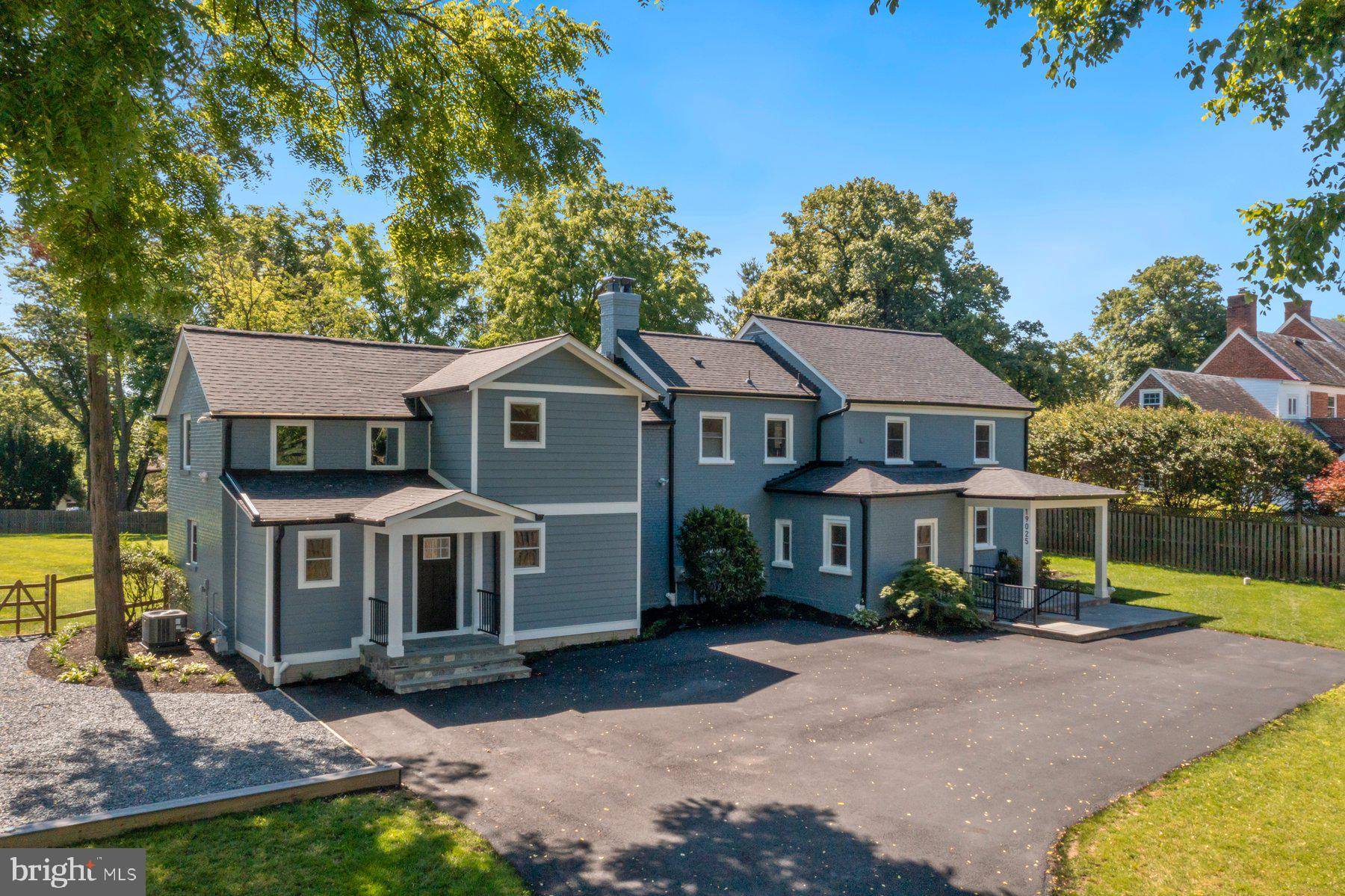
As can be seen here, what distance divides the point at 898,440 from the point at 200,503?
16867mm

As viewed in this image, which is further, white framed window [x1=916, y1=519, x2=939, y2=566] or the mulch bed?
white framed window [x1=916, y1=519, x2=939, y2=566]

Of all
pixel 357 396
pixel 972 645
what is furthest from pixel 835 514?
pixel 357 396

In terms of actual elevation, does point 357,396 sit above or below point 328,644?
above

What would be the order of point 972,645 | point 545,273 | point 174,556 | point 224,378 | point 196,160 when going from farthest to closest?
point 545,273
point 174,556
point 972,645
point 224,378
point 196,160

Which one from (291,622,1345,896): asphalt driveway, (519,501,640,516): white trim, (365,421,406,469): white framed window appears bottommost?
(291,622,1345,896): asphalt driveway

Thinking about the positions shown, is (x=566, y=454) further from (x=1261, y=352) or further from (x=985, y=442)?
(x=1261, y=352)

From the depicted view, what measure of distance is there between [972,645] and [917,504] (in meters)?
3.99

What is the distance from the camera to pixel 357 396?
1678 centimetres

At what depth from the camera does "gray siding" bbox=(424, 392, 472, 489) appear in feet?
52.6

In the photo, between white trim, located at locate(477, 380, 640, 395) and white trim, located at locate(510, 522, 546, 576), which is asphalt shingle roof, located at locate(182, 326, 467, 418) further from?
white trim, located at locate(510, 522, 546, 576)

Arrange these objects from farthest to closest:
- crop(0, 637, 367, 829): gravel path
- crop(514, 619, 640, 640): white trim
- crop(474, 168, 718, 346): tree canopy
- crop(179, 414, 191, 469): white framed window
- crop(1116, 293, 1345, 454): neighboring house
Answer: crop(1116, 293, 1345, 454): neighboring house
crop(474, 168, 718, 346): tree canopy
crop(179, 414, 191, 469): white framed window
crop(514, 619, 640, 640): white trim
crop(0, 637, 367, 829): gravel path

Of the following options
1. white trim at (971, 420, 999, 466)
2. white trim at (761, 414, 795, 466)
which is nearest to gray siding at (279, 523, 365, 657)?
white trim at (761, 414, 795, 466)

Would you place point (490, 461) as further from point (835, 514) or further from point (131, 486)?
point (131, 486)

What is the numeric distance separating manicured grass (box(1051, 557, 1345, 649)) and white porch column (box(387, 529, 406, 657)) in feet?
56.2
